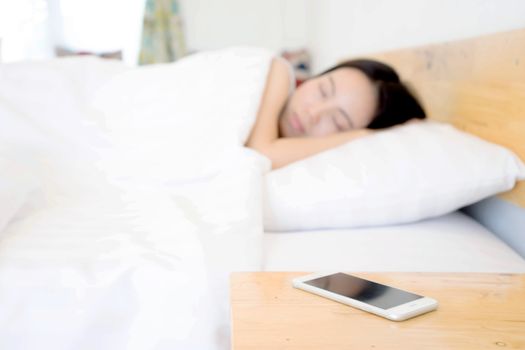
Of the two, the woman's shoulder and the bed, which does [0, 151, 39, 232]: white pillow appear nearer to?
the bed

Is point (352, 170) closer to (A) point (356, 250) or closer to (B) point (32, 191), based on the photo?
(A) point (356, 250)

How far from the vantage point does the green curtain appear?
3.03 m

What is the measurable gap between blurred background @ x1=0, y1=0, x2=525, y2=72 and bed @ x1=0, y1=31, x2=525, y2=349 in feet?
3.16

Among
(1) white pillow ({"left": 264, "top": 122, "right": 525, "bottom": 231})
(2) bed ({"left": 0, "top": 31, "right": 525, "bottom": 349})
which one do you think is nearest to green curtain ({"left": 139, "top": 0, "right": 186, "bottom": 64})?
(2) bed ({"left": 0, "top": 31, "right": 525, "bottom": 349})

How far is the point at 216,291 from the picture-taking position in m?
0.65

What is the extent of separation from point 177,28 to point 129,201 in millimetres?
2368

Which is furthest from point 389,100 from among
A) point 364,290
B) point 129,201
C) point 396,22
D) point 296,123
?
point 364,290

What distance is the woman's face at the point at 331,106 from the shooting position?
4.41 feet

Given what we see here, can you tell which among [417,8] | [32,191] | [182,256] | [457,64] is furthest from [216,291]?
[417,8]

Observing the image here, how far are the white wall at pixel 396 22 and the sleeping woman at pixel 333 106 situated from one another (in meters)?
0.19

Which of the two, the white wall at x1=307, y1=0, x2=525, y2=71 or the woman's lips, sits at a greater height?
the white wall at x1=307, y1=0, x2=525, y2=71

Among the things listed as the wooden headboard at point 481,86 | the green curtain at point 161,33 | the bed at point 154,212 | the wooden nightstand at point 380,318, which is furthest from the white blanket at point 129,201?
the green curtain at point 161,33

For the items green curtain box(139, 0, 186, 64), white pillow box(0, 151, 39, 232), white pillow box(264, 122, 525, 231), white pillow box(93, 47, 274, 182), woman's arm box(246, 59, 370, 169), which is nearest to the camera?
white pillow box(0, 151, 39, 232)

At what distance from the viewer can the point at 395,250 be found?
805 millimetres
